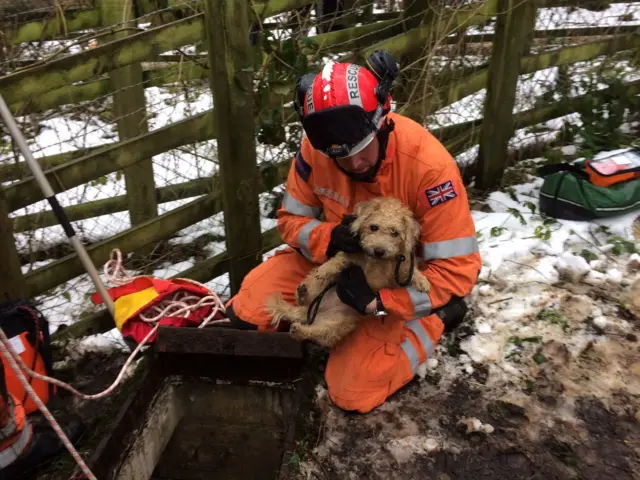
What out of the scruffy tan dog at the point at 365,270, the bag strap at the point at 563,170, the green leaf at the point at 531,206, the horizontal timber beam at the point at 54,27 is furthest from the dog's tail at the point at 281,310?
the bag strap at the point at 563,170

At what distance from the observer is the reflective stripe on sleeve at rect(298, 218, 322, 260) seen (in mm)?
2633

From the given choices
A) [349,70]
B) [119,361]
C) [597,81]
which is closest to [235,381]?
[119,361]

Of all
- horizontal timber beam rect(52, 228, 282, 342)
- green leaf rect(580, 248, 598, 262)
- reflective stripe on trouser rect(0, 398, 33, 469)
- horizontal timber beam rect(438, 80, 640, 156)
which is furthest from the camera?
horizontal timber beam rect(438, 80, 640, 156)

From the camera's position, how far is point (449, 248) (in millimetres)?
2369

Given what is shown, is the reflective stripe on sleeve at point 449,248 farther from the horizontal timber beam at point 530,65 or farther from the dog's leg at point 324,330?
the horizontal timber beam at point 530,65

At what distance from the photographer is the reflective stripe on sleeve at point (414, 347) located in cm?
269

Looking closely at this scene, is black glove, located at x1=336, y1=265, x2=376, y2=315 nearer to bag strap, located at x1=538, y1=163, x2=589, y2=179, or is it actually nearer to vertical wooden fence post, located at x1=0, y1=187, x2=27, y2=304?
vertical wooden fence post, located at x1=0, y1=187, x2=27, y2=304

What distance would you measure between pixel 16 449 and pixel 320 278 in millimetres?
1531

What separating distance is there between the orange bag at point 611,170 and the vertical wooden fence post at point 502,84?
70cm

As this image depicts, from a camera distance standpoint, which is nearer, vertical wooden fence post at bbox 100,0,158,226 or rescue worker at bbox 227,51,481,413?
rescue worker at bbox 227,51,481,413

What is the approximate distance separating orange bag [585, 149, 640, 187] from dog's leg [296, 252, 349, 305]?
2449 mm

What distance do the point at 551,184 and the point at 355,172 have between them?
7.46 ft

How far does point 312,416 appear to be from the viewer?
8.46 feet

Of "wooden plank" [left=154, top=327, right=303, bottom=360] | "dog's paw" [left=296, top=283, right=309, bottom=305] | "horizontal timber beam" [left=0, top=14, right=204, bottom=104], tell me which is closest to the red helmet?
"dog's paw" [left=296, top=283, right=309, bottom=305]
